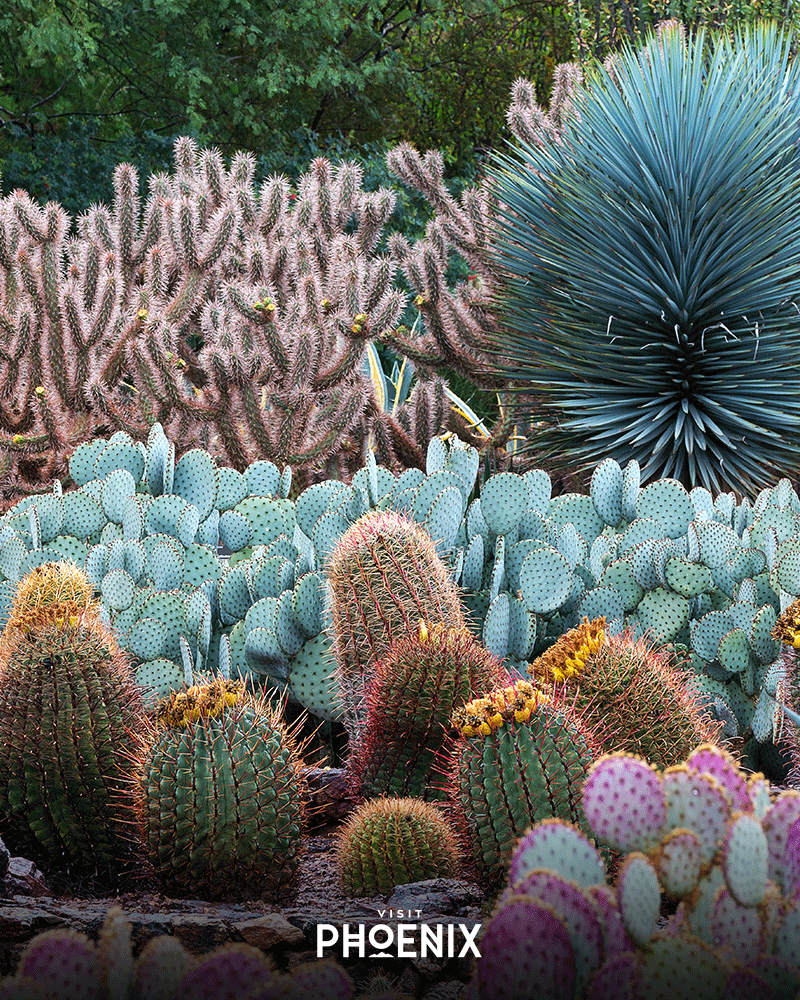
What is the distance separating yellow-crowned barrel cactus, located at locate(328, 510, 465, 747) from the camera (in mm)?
2732

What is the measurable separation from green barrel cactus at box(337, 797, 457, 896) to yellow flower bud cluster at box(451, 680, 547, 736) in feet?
0.96

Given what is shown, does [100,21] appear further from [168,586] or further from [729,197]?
[168,586]

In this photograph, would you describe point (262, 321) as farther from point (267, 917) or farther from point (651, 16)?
point (651, 16)

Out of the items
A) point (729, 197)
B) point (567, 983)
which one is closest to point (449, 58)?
point (729, 197)

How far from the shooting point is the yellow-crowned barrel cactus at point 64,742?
2.28m

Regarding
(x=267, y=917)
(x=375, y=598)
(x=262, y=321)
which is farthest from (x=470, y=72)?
(x=267, y=917)

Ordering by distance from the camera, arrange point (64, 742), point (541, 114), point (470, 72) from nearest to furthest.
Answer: point (64, 742) < point (541, 114) < point (470, 72)

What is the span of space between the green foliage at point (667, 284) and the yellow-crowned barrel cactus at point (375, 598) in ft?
11.8

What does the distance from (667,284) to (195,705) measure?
5.21m

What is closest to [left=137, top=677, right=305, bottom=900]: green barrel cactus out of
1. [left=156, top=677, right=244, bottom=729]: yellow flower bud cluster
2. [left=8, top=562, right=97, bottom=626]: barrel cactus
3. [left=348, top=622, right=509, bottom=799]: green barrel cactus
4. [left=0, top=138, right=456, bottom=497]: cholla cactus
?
[left=156, top=677, right=244, bottom=729]: yellow flower bud cluster

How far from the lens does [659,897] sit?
4.12 feet

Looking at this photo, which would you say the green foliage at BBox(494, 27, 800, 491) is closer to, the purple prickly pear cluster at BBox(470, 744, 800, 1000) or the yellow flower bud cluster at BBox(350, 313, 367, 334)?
the yellow flower bud cluster at BBox(350, 313, 367, 334)

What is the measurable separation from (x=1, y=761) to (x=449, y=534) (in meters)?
1.63

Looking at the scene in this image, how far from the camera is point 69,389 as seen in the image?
6.89 meters
